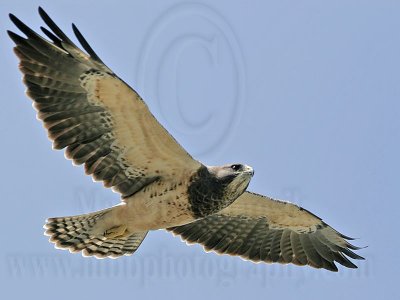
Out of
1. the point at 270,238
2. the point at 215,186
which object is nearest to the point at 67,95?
the point at 215,186

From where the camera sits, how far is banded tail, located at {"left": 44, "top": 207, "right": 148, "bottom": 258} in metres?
13.0

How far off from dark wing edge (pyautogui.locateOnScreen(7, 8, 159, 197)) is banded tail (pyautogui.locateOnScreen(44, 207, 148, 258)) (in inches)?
35.8

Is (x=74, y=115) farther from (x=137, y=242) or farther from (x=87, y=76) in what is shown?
(x=137, y=242)

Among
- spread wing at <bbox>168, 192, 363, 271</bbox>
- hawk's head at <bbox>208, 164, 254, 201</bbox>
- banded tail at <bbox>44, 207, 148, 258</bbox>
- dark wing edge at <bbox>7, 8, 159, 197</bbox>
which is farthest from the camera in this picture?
spread wing at <bbox>168, 192, 363, 271</bbox>

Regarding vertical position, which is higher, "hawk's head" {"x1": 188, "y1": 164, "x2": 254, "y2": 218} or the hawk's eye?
the hawk's eye

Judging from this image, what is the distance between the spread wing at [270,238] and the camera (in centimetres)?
1402

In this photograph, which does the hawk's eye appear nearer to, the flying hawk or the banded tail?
the flying hawk

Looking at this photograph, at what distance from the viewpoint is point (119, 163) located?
493 inches

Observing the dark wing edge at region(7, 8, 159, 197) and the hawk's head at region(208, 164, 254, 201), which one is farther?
the hawk's head at region(208, 164, 254, 201)

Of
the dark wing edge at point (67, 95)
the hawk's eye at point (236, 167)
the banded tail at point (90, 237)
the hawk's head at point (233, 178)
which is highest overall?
the dark wing edge at point (67, 95)

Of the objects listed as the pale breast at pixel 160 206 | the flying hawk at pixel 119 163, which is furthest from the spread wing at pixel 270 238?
the pale breast at pixel 160 206

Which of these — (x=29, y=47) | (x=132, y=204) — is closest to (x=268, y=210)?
(x=132, y=204)

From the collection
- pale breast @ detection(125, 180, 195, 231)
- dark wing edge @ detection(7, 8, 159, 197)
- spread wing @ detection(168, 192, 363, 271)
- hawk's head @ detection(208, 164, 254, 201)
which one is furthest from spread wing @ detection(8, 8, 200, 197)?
spread wing @ detection(168, 192, 363, 271)

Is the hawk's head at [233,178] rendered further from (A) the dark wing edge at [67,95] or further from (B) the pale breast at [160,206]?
(A) the dark wing edge at [67,95]
